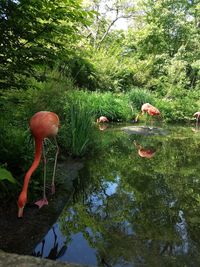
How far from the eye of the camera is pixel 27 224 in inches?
113

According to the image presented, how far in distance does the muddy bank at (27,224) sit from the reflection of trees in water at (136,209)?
0.42 feet

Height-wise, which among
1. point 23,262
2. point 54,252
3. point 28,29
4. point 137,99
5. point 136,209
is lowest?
point 137,99

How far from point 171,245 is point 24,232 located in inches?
46.9

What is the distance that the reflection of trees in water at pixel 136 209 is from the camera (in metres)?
2.59

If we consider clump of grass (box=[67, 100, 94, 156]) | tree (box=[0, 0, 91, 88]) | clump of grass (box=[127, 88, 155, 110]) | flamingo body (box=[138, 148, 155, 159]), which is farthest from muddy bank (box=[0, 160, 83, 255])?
clump of grass (box=[127, 88, 155, 110])

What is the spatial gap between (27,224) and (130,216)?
0.99 meters

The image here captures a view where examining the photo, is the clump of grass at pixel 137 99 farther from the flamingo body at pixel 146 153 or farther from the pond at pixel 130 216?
the pond at pixel 130 216

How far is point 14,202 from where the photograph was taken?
3.11 m

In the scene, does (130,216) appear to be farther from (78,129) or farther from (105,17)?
(105,17)

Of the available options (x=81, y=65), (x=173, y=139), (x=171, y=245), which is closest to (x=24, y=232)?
(x=171, y=245)

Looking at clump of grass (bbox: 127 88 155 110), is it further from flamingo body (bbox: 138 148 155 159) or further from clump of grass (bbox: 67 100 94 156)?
clump of grass (bbox: 67 100 94 156)

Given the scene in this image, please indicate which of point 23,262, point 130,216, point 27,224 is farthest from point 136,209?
point 23,262

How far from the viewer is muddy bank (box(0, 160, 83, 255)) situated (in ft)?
8.32

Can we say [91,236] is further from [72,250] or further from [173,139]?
[173,139]
